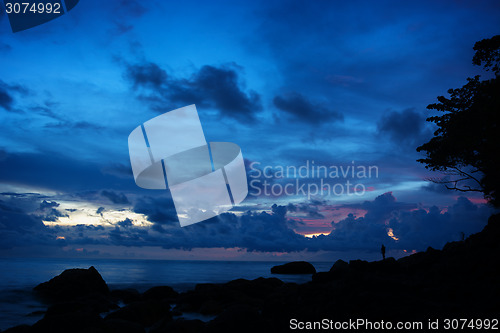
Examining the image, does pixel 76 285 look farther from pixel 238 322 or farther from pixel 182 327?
pixel 238 322

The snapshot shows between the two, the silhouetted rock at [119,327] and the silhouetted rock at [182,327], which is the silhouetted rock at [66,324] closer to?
the silhouetted rock at [119,327]

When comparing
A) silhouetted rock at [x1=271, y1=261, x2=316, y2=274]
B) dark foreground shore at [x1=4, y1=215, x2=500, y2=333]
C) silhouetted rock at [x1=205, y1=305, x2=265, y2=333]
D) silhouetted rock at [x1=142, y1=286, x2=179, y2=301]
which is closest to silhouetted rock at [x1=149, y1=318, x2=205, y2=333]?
dark foreground shore at [x1=4, y1=215, x2=500, y2=333]

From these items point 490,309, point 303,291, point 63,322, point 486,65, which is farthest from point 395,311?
point 486,65

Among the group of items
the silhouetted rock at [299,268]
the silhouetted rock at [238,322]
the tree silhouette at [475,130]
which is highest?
the tree silhouette at [475,130]

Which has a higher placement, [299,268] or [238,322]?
[238,322]

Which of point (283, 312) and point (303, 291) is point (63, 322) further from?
point (303, 291)

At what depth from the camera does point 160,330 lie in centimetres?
1154

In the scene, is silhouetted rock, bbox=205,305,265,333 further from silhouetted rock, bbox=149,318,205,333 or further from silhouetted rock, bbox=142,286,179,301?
silhouetted rock, bbox=142,286,179,301

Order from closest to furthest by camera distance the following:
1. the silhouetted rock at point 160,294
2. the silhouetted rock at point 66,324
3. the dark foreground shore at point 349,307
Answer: the dark foreground shore at point 349,307 → the silhouetted rock at point 66,324 → the silhouetted rock at point 160,294

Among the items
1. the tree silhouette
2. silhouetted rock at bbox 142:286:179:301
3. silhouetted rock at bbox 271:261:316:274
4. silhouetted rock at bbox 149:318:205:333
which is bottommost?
silhouetted rock at bbox 271:261:316:274

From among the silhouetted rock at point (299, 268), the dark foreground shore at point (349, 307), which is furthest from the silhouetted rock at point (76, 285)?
the silhouetted rock at point (299, 268)

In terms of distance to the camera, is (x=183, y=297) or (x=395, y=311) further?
(x=183, y=297)

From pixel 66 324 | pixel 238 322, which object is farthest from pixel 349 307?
pixel 66 324

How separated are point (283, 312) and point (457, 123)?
1640cm
